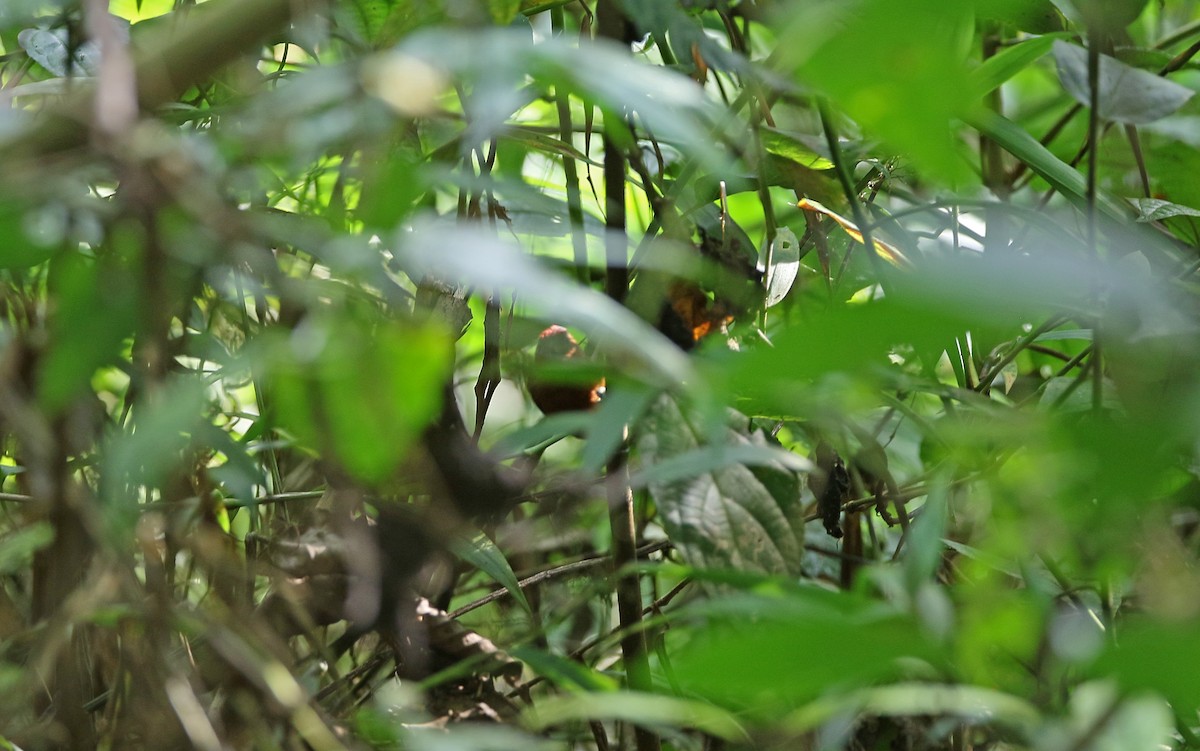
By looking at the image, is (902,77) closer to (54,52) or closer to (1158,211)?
(1158,211)

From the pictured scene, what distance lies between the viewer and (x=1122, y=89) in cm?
97

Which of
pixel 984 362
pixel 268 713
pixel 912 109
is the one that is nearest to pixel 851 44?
pixel 912 109

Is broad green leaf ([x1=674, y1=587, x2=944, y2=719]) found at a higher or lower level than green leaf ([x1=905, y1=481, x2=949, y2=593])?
higher

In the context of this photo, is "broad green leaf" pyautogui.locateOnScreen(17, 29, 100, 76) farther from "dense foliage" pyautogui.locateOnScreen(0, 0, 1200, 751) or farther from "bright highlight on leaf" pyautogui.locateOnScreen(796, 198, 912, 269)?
"bright highlight on leaf" pyautogui.locateOnScreen(796, 198, 912, 269)

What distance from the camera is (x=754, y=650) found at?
1.09 feet

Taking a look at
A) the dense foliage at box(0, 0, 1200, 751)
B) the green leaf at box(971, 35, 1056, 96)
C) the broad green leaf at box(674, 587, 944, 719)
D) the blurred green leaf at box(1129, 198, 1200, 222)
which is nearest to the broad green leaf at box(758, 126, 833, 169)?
the dense foliage at box(0, 0, 1200, 751)

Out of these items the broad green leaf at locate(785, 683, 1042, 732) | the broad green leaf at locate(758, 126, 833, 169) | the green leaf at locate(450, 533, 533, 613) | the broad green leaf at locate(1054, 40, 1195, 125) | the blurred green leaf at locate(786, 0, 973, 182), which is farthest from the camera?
the broad green leaf at locate(1054, 40, 1195, 125)

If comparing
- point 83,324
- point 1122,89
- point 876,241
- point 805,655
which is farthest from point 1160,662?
point 1122,89

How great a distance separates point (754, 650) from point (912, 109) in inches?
7.0

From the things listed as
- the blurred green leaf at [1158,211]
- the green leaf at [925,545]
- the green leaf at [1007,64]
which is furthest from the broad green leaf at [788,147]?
the green leaf at [925,545]

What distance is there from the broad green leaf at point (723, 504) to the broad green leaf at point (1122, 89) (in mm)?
596

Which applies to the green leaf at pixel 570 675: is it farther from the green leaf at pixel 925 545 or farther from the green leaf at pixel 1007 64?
the green leaf at pixel 1007 64

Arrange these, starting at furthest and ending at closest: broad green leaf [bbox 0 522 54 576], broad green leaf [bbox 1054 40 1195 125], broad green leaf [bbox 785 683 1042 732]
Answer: broad green leaf [bbox 1054 40 1195 125]
broad green leaf [bbox 0 522 54 576]
broad green leaf [bbox 785 683 1042 732]

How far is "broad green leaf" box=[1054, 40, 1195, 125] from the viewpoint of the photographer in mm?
944
